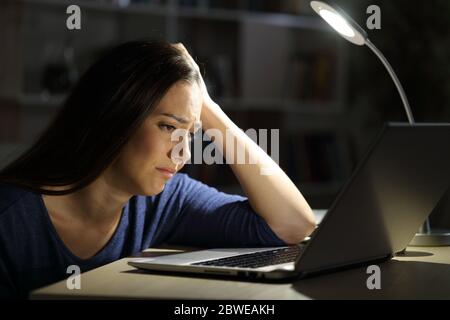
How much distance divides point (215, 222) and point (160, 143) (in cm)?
27

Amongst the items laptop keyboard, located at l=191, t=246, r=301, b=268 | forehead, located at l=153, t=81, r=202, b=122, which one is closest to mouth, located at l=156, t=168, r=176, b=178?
forehead, located at l=153, t=81, r=202, b=122

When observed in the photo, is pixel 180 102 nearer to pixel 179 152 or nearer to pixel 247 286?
pixel 179 152

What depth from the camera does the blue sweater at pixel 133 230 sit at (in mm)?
1460

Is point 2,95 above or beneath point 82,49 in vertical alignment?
beneath

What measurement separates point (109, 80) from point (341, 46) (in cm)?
321

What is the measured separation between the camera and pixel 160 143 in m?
1.50

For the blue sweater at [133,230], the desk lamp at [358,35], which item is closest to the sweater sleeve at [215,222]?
the blue sweater at [133,230]


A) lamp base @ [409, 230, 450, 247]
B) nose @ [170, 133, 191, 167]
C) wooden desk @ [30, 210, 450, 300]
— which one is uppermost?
nose @ [170, 133, 191, 167]

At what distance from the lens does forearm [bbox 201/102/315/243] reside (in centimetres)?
167

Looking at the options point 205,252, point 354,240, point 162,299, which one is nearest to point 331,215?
point 354,240

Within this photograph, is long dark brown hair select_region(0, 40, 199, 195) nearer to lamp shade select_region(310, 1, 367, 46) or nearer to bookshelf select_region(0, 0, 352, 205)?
lamp shade select_region(310, 1, 367, 46)

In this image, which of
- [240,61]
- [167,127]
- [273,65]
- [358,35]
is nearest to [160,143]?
[167,127]

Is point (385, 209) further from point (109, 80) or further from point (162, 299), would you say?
point (109, 80)
